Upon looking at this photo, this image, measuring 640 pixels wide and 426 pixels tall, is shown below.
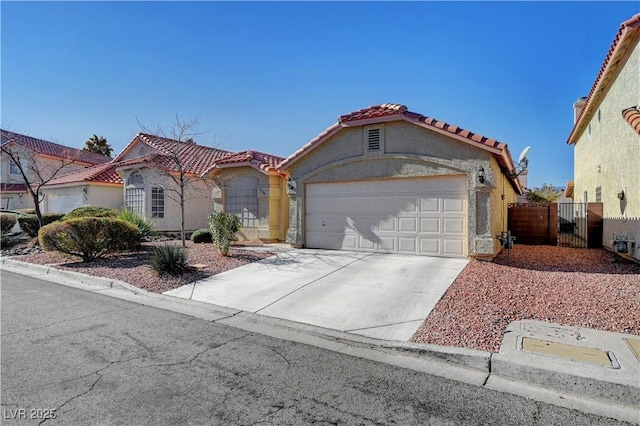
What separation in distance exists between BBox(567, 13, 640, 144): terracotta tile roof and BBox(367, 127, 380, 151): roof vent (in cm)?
655

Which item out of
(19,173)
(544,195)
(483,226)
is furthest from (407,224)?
(19,173)

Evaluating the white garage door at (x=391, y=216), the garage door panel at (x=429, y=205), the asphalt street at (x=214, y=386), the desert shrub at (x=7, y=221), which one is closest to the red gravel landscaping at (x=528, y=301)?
the asphalt street at (x=214, y=386)

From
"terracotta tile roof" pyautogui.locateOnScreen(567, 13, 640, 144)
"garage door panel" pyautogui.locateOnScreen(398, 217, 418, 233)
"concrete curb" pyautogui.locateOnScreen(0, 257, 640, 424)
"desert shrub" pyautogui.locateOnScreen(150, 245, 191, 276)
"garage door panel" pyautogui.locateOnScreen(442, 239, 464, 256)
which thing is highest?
"terracotta tile roof" pyautogui.locateOnScreen(567, 13, 640, 144)

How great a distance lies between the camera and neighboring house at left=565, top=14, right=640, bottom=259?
29.0 feet

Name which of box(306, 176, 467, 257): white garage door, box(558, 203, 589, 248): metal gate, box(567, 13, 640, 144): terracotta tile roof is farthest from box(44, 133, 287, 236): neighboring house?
box(558, 203, 589, 248): metal gate

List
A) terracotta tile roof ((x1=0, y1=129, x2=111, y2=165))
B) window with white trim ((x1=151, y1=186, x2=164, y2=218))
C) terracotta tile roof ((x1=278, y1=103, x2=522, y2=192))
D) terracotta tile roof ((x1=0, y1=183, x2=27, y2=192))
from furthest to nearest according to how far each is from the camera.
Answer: terracotta tile roof ((x1=0, y1=183, x2=27, y2=192)), terracotta tile roof ((x1=0, y1=129, x2=111, y2=165)), window with white trim ((x1=151, y1=186, x2=164, y2=218)), terracotta tile roof ((x1=278, y1=103, x2=522, y2=192))

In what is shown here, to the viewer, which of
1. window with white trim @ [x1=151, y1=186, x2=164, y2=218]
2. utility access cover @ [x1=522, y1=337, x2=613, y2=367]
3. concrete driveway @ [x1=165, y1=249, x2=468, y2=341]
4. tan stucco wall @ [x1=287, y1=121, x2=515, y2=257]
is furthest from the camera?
window with white trim @ [x1=151, y1=186, x2=164, y2=218]

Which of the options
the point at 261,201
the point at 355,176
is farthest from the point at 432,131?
the point at 261,201

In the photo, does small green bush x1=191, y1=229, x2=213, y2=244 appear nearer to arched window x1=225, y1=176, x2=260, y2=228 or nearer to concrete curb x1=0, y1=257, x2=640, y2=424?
arched window x1=225, y1=176, x2=260, y2=228

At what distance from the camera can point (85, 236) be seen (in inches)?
408

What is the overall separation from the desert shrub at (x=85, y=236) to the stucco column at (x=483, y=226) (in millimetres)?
11328

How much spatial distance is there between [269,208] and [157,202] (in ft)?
25.3

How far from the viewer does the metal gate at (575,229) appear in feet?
45.2

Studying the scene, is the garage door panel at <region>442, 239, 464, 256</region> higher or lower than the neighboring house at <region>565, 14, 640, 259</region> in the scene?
lower
